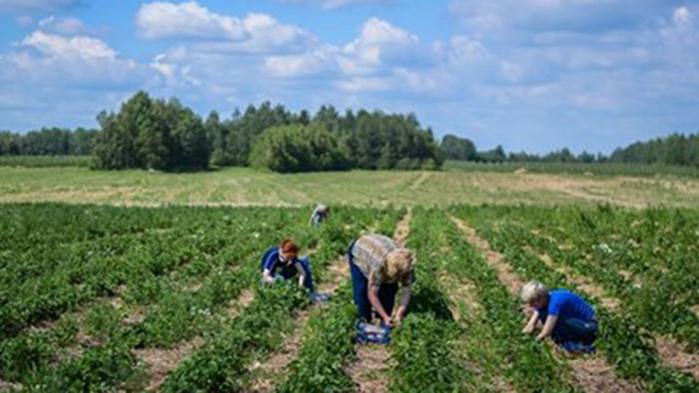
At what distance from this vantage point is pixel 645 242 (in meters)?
24.9

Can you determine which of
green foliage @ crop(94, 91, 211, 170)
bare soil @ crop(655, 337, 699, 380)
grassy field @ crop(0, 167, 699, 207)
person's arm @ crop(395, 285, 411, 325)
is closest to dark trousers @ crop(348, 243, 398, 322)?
person's arm @ crop(395, 285, 411, 325)

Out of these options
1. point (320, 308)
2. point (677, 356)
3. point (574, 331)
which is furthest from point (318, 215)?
point (677, 356)

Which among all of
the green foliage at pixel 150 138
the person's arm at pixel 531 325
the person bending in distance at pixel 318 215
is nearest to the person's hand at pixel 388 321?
the person's arm at pixel 531 325

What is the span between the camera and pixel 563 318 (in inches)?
448

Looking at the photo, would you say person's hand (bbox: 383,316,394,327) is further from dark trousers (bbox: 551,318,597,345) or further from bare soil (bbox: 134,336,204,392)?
bare soil (bbox: 134,336,204,392)

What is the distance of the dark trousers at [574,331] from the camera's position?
11.4 meters

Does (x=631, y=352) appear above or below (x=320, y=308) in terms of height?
above

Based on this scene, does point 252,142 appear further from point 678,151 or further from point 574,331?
point 574,331

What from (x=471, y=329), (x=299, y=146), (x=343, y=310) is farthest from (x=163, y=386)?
(x=299, y=146)

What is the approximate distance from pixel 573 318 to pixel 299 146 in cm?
9087

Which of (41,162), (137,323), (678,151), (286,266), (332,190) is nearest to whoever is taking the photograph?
(137,323)

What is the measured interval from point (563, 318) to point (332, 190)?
56.6m

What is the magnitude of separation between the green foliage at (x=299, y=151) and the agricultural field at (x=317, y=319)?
240 ft

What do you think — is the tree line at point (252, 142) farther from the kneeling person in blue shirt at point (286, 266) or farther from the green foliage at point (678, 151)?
the kneeling person in blue shirt at point (286, 266)
